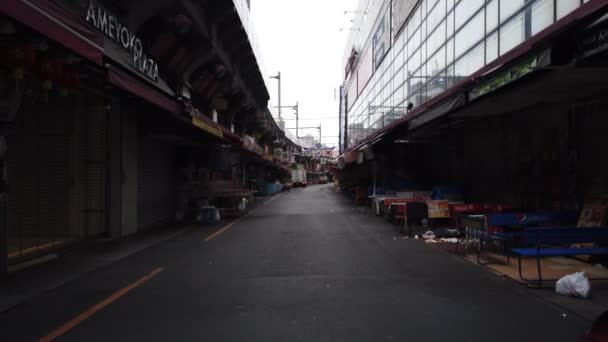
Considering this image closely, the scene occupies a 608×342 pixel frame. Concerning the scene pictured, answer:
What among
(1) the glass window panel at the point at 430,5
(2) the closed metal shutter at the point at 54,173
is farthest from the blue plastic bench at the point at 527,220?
(1) the glass window panel at the point at 430,5

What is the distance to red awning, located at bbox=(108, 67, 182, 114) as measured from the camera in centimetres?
812

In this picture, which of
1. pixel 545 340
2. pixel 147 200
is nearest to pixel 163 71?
pixel 147 200

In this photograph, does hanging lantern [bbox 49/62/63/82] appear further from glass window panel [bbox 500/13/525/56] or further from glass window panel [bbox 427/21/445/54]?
glass window panel [bbox 427/21/445/54]

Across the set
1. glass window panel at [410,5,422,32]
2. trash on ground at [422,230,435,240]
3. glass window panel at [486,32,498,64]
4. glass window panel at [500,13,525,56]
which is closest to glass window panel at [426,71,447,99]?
glass window panel at [410,5,422,32]

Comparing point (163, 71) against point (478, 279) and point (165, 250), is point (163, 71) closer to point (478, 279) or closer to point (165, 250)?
point (165, 250)

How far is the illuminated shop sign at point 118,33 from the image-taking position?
862 centimetres

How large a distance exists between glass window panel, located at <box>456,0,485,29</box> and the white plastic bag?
913 cm

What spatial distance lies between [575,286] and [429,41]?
1405cm

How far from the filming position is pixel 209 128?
14500mm

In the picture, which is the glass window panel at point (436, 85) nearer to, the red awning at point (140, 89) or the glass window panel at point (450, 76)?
the glass window panel at point (450, 76)

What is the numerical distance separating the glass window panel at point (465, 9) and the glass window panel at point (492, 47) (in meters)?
1.33

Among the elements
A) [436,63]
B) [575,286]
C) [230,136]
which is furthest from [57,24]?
[436,63]

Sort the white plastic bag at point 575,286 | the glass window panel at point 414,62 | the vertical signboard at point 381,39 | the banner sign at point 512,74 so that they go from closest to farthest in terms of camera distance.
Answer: the white plastic bag at point 575,286, the banner sign at point 512,74, the glass window panel at point 414,62, the vertical signboard at point 381,39

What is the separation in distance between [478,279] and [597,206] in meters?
3.02
